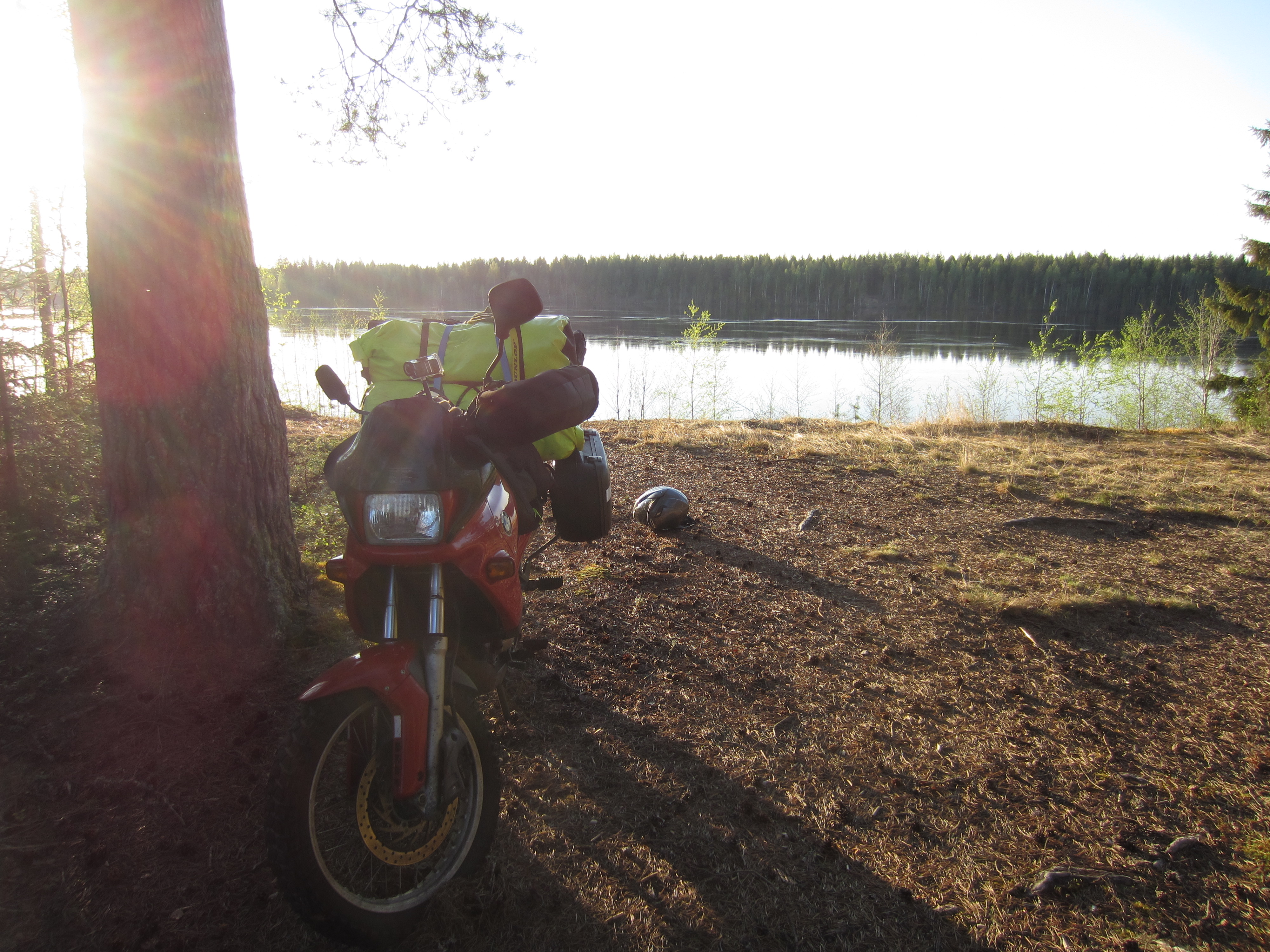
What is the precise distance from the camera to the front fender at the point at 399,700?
5.09ft

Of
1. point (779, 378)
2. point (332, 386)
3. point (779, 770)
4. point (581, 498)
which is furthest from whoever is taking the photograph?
point (779, 378)

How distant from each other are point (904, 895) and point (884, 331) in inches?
1063

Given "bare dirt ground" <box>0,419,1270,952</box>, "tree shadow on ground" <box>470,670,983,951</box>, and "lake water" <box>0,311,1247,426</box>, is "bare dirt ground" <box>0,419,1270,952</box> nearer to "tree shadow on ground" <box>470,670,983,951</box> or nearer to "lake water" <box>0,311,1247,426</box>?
"tree shadow on ground" <box>470,670,983,951</box>

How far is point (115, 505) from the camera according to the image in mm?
2688

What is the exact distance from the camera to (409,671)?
160 cm

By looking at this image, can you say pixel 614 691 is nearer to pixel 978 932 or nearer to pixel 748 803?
pixel 748 803

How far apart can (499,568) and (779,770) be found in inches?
49.1

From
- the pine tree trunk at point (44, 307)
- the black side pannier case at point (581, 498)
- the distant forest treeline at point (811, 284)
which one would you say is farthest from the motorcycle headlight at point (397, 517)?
the distant forest treeline at point (811, 284)

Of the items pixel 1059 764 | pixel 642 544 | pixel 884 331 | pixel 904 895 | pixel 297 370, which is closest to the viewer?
pixel 904 895

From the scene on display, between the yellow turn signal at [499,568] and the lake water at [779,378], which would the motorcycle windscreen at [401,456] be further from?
the lake water at [779,378]

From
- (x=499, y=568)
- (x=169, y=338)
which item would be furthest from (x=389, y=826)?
(x=169, y=338)

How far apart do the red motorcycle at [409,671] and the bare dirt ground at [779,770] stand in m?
0.21

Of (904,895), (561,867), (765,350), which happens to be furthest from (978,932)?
(765,350)

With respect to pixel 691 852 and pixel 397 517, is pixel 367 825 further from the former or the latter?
pixel 691 852
